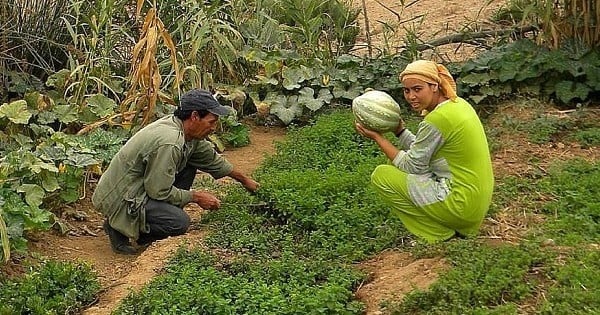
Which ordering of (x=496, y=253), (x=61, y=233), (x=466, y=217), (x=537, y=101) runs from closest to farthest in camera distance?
(x=496, y=253)
(x=466, y=217)
(x=61, y=233)
(x=537, y=101)

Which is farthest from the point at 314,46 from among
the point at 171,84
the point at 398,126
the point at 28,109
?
the point at 398,126

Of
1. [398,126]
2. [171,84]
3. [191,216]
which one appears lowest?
[191,216]

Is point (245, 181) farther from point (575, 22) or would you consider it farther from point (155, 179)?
point (575, 22)

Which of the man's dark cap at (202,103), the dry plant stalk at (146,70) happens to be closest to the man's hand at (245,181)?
the man's dark cap at (202,103)

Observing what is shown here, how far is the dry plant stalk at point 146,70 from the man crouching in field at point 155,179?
978 mm

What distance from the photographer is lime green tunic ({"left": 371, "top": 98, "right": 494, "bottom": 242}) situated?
182 inches

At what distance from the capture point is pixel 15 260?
518cm

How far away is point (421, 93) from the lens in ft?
15.2

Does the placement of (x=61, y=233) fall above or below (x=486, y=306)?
below

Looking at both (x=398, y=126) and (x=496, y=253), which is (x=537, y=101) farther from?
(x=496, y=253)

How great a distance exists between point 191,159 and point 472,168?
2.01 metres

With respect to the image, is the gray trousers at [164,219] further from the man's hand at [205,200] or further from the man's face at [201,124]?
the man's face at [201,124]

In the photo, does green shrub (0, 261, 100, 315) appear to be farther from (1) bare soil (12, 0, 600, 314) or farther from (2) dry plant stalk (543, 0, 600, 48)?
(2) dry plant stalk (543, 0, 600, 48)

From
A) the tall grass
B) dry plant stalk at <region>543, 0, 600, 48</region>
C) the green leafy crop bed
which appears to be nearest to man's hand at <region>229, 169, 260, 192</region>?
the green leafy crop bed
